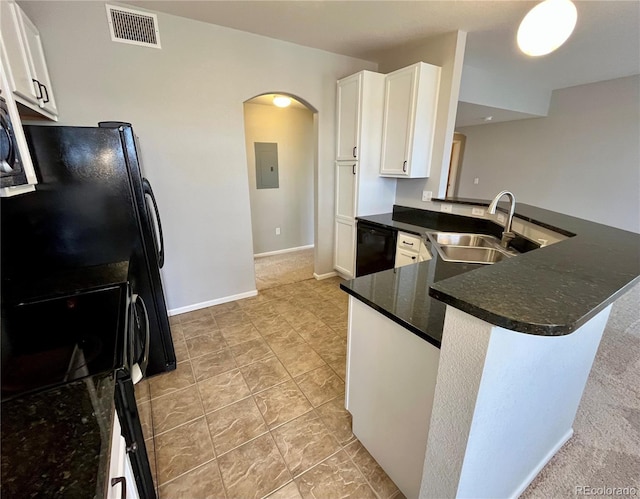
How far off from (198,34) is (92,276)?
218 cm

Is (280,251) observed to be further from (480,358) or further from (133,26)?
(480,358)

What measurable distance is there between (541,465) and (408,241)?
1.74 metres

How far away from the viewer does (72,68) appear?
2051mm

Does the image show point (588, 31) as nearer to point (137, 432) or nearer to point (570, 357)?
point (570, 357)

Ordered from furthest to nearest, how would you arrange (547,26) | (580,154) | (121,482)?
(580,154) → (547,26) → (121,482)

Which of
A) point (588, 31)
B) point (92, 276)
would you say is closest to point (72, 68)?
point (92, 276)

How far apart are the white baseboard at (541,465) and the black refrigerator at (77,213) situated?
2212 millimetres

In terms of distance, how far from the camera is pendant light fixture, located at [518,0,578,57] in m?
1.29

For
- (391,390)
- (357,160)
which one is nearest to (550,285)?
(391,390)

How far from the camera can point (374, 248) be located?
3051 millimetres

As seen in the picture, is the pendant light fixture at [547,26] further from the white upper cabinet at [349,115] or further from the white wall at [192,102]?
the white wall at [192,102]

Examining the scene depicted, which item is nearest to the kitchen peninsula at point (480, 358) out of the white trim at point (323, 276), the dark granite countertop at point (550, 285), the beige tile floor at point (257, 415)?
the dark granite countertop at point (550, 285)

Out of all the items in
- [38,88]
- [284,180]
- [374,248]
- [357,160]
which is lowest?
[374,248]

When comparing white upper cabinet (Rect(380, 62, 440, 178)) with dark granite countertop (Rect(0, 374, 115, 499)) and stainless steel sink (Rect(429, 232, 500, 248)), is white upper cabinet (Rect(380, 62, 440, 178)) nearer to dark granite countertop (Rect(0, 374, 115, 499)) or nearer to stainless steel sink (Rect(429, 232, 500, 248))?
stainless steel sink (Rect(429, 232, 500, 248))
